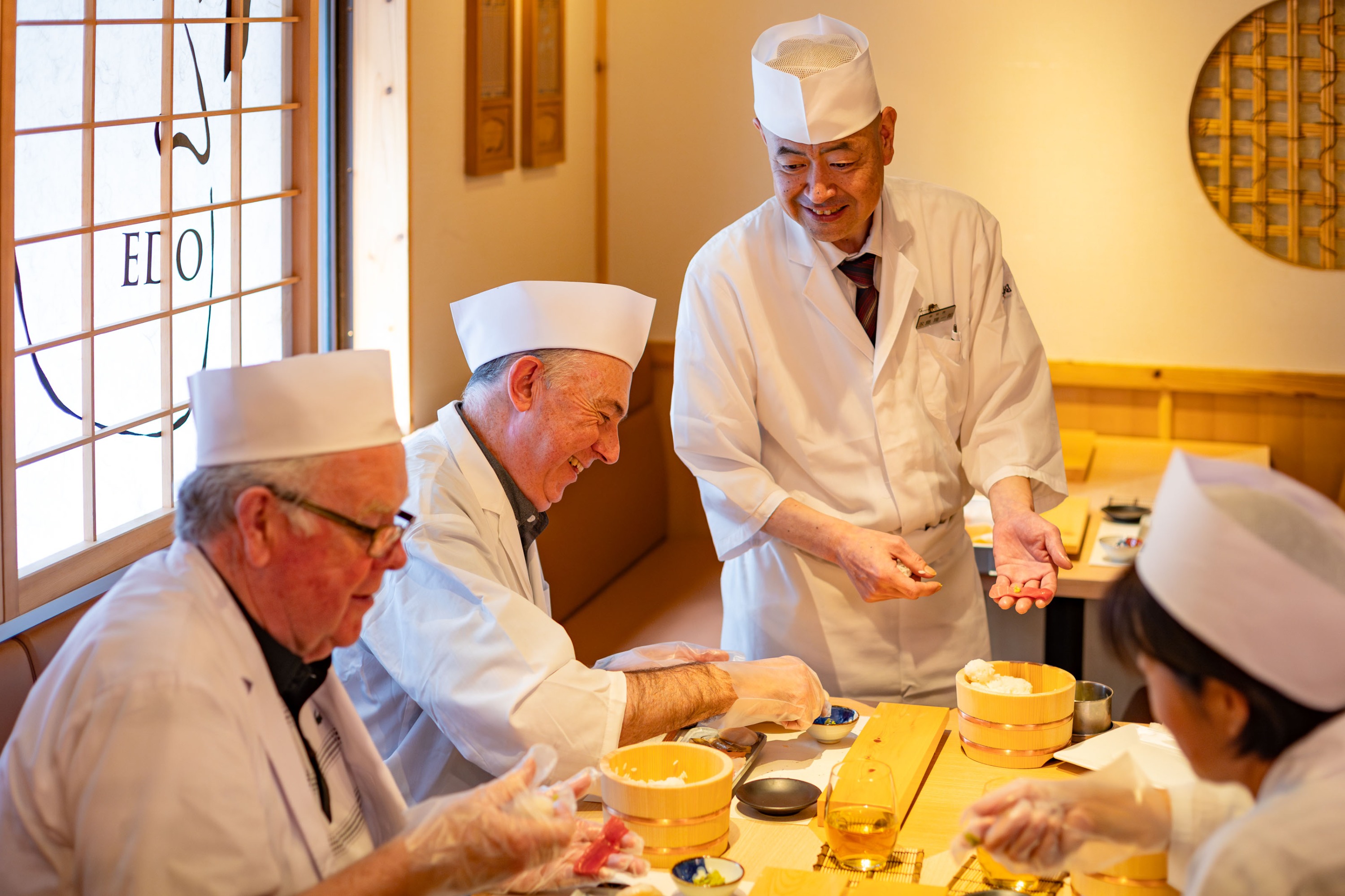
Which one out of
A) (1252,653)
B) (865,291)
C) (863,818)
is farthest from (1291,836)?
(865,291)

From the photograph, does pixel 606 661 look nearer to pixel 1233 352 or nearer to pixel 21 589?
pixel 21 589

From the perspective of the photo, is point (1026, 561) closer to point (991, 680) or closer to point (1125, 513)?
point (991, 680)

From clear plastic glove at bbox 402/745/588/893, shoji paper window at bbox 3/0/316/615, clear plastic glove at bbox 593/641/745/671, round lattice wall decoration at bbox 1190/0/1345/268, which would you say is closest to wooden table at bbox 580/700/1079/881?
clear plastic glove at bbox 402/745/588/893

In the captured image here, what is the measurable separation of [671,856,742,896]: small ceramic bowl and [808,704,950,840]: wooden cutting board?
0.17m

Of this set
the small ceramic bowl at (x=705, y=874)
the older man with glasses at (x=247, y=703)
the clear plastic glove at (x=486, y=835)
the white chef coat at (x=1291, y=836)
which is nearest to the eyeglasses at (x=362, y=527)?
the older man with glasses at (x=247, y=703)

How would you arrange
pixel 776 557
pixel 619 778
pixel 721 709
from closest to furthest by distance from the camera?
1. pixel 619 778
2. pixel 721 709
3. pixel 776 557

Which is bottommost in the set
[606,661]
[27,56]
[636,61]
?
[606,661]

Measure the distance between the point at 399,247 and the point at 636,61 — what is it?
1767 mm

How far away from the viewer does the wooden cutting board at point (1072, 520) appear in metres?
3.08

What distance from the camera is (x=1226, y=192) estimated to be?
171 inches

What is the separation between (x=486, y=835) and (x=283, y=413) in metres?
0.48

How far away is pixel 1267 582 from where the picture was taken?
1.03 m

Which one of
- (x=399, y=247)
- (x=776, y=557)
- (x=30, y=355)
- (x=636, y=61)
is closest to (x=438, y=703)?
(x=776, y=557)

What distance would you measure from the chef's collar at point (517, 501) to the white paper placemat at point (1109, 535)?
1.58m
